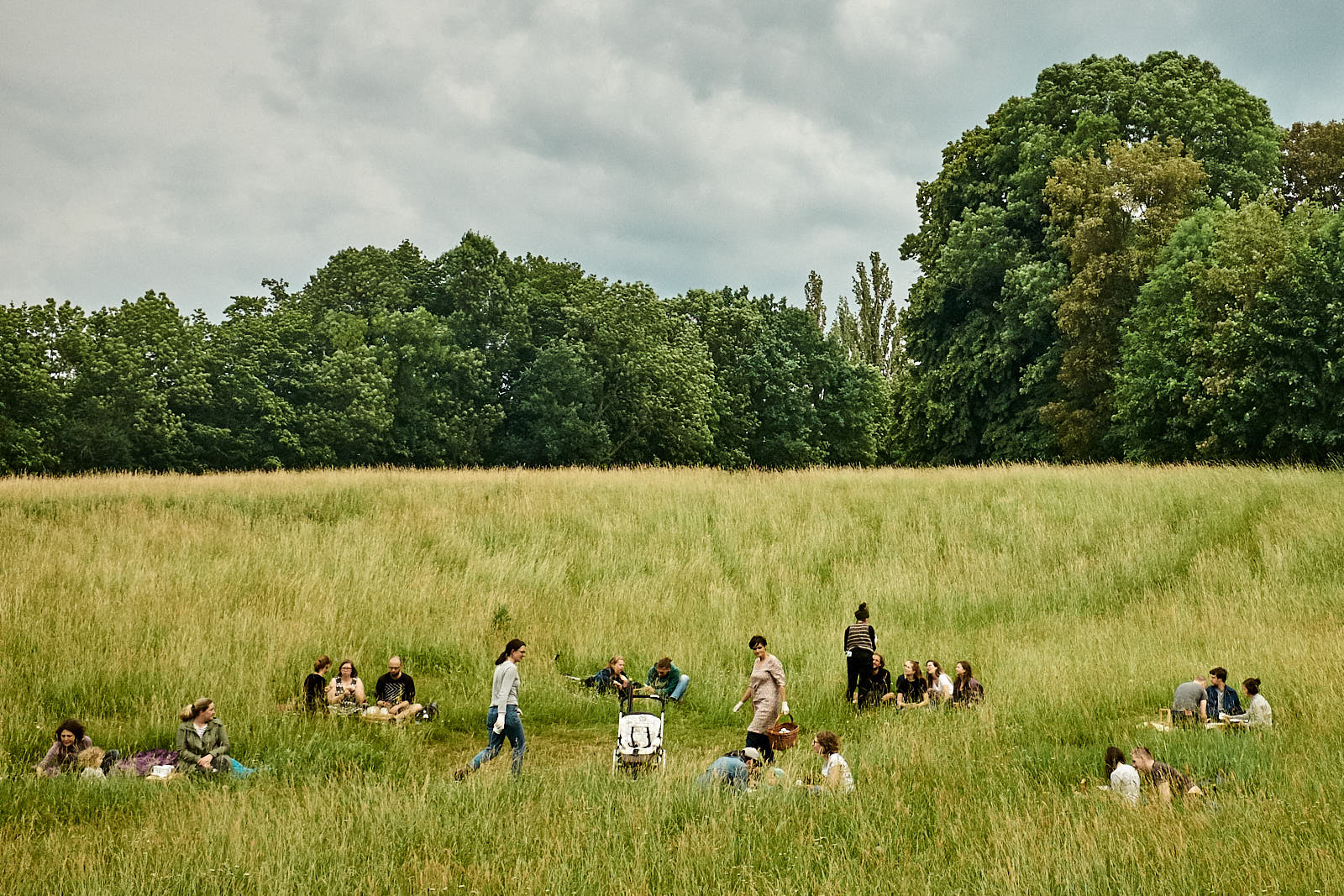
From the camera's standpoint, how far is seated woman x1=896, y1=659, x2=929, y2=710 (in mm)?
13765

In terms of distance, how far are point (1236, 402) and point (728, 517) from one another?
15.0m

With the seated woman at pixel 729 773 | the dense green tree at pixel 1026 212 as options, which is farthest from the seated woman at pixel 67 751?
the dense green tree at pixel 1026 212

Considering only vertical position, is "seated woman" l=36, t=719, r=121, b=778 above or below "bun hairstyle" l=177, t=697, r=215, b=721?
below

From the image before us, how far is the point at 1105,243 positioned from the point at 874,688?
23295mm

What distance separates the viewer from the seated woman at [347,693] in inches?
506

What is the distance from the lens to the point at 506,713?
35.3 ft

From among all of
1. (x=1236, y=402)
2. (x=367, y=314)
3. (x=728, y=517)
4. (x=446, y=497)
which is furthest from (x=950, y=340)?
(x=367, y=314)

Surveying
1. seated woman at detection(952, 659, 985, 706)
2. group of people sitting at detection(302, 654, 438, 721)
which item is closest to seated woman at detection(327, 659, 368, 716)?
group of people sitting at detection(302, 654, 438, 721)

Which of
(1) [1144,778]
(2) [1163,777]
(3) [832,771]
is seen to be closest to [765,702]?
(3) [832,771]

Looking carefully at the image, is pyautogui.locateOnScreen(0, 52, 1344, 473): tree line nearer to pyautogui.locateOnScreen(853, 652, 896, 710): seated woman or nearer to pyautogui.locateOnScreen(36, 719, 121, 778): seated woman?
pyautogui.locateOnScreen(853, 652, 896, 710): seated woman

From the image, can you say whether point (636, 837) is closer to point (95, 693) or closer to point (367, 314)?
point (95, 693)

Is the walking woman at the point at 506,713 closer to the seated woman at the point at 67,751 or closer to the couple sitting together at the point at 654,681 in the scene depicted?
the couple sitting together at the point at 654,681

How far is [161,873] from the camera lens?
719 centimetres

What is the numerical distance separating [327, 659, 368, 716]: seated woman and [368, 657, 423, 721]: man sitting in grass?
225 mm
